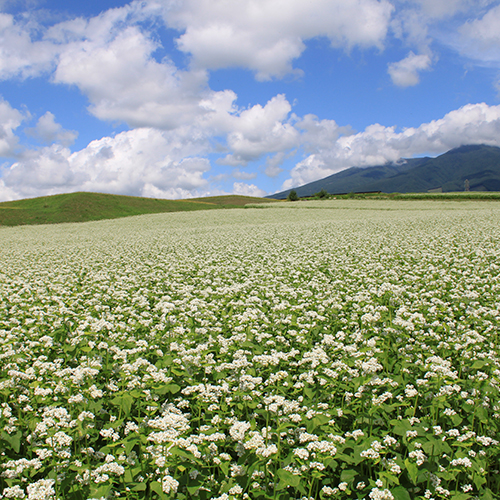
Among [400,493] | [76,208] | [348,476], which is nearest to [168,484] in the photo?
[348,476]

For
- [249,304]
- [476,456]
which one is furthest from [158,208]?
[476,456]

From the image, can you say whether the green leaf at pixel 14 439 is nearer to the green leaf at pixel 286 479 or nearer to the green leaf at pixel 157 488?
the green leaf at pixel 157 488

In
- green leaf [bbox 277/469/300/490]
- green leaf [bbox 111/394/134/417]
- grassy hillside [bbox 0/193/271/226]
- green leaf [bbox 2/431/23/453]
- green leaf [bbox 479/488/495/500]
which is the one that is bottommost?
green leaf [bbox 479/488/495/500]

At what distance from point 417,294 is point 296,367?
4755mm

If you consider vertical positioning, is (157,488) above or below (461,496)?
above

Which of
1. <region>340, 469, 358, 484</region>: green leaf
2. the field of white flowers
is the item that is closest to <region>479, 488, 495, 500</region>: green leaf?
the field of white flowers

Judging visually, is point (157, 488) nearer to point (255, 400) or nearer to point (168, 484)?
point (168, 484)

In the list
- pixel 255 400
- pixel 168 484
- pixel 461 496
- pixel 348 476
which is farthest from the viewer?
pixel 255 400

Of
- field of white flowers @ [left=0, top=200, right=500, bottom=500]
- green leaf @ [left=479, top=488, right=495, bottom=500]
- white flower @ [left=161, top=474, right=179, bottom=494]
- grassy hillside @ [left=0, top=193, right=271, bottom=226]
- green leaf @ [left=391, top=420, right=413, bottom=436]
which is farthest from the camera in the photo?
grassy hillside @ [left=0, top=193, right=271, bottom=226]

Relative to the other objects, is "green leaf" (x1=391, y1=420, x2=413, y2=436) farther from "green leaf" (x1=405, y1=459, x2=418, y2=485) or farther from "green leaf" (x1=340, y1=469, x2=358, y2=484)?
"green leaf" (x1=340, y1=469, x2=358, y2=484)

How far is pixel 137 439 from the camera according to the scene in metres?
A: 3.21

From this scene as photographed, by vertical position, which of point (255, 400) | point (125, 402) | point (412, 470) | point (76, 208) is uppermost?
point (76, 208)

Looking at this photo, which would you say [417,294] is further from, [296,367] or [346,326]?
[296,367]

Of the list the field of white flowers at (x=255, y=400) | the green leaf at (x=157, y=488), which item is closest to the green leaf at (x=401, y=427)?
the field of white flowers at (x=255, y=400)
